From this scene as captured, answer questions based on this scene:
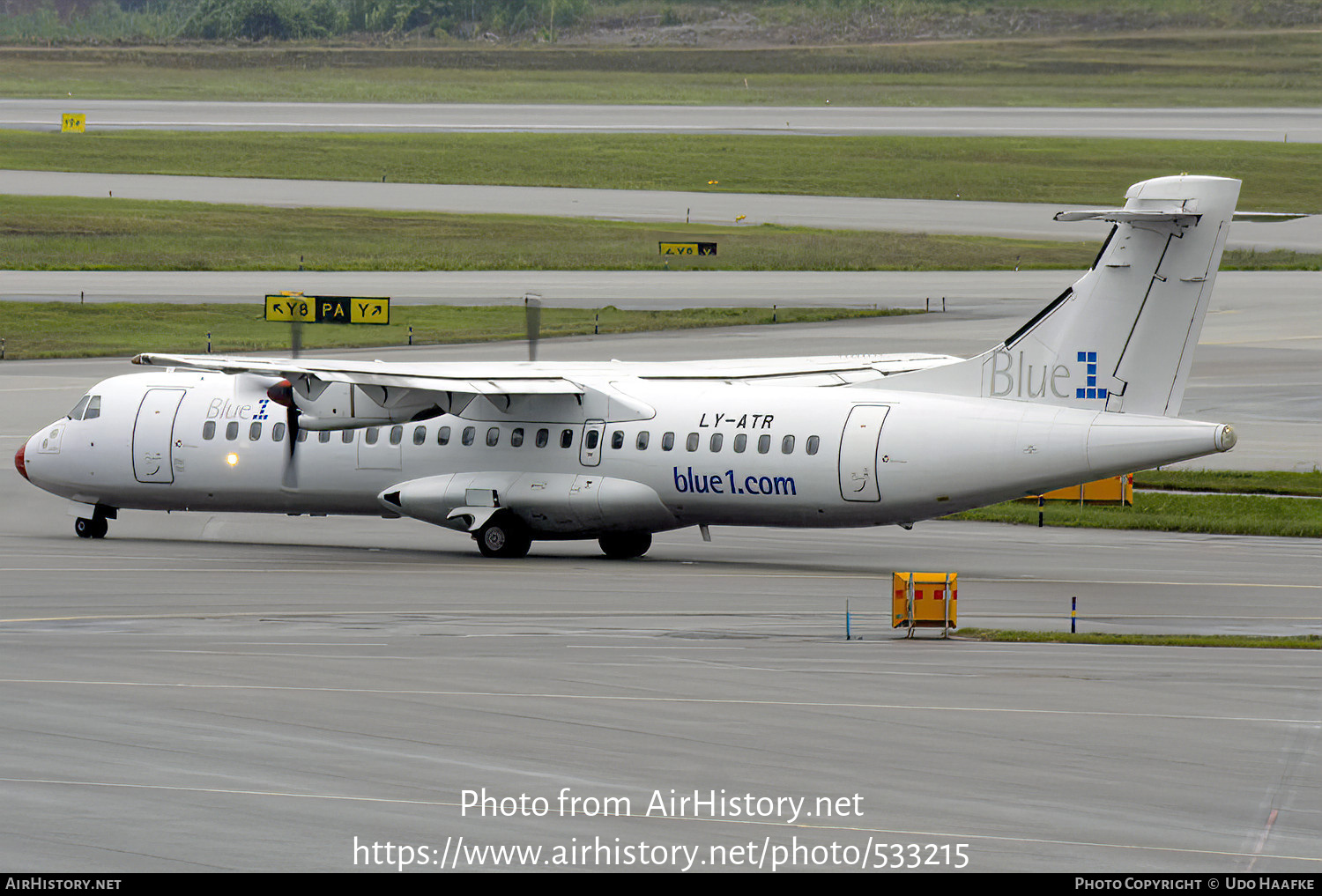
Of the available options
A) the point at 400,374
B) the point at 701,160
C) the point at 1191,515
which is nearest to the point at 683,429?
the point at 400,374

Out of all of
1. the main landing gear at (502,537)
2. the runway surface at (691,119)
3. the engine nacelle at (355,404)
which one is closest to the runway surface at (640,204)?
the runway surface at (691,119)

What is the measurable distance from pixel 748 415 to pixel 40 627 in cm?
1206

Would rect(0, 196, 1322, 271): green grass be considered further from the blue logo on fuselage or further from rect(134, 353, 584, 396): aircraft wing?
the blue logo on fuselage

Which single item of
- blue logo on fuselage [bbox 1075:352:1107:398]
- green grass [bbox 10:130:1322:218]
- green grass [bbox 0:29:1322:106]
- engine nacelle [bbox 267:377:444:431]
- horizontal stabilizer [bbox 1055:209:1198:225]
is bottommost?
engine nacelle [bbox 267:377:444:431]

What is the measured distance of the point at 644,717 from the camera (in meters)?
17.1

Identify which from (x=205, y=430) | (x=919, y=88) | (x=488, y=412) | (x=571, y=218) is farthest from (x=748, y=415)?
(x=919, y=88)

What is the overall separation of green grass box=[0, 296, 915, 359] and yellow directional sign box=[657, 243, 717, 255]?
A: 508 inches

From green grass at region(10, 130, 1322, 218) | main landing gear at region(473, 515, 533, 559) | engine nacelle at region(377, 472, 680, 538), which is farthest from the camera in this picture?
green grass at region(10, 130, 1322, 218)

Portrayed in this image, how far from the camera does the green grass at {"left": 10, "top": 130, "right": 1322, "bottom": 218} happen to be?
95.9 m

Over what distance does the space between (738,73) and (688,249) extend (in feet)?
230

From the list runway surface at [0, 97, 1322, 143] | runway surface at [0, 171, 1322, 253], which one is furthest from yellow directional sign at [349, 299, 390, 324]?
runway surface at [0, 97, 1322, 143]

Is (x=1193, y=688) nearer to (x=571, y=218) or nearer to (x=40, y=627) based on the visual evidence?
(x=40, y=627)

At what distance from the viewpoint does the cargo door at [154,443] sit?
3366 cm

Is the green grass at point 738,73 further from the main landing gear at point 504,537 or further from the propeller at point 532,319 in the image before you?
the main landing gear at point 504,537
